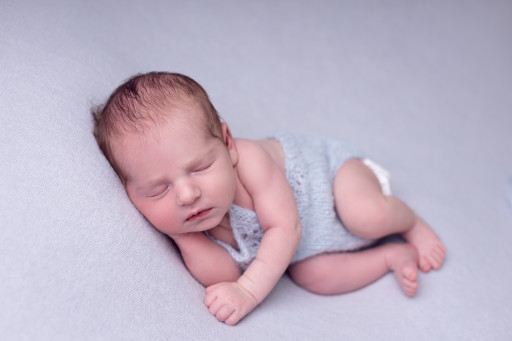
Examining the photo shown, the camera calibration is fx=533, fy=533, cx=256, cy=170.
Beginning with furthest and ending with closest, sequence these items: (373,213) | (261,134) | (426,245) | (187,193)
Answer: (261,134) → (426,245) → (373,213) → (187,193)

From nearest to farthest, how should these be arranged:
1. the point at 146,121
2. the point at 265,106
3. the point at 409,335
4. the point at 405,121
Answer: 1. the point at 146,121
2. the point at 409,335
3. the point at 265,106
4. the point at 405,121

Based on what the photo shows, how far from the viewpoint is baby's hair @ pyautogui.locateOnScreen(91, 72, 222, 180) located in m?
1.17

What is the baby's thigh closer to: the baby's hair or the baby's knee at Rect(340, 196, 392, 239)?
the baby's knee at Rect(340, 196, 392, 239)

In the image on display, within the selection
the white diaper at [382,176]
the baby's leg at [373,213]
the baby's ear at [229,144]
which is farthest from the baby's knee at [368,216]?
the baby's ear at [229,144]

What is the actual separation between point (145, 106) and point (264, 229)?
0.44m

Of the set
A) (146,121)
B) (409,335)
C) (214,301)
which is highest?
(146,121)

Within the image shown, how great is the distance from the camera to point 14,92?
121 centimetres

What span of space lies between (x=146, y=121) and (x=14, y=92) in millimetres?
320

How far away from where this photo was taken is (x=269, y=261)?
130cm

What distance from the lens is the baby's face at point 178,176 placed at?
116 cm

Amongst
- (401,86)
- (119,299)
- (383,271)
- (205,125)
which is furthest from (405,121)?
(119,299)

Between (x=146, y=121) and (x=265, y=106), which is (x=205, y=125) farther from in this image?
(x=265, y=106)

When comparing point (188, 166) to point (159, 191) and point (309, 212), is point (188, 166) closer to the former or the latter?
point (159, 191)

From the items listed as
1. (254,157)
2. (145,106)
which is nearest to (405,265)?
(254,157)
